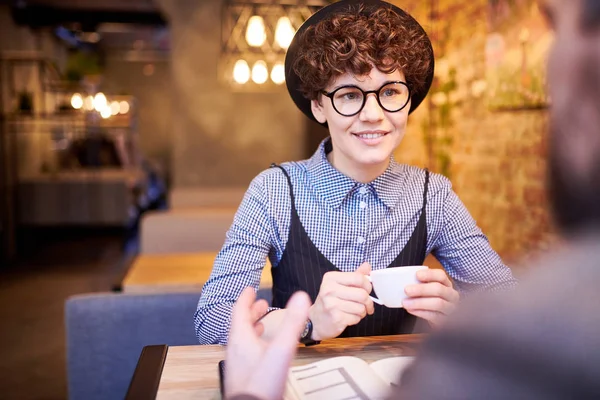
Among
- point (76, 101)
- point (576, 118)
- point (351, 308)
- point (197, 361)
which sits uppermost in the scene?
point (76, 101)

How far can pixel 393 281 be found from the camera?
1085 millimetres

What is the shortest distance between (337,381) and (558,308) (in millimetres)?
623

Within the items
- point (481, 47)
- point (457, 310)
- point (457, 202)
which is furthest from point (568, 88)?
point (481, 47)

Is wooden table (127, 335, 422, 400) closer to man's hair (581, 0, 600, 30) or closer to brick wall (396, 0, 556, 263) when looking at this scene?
man's hair (581, 0, 600, 30)

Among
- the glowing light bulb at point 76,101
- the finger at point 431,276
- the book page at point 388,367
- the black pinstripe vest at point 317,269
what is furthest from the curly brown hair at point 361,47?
the glowing light bulb at point 76,101

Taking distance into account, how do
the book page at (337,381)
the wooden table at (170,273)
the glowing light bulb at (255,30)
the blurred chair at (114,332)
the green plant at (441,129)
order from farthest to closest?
the glowing light bulb at (255,30)
the green plant at (441,129)
the wooden table at (170,273)
the blurred chair at (114,332)
the book page at (337,381)

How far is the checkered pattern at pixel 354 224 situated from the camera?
1519 mm

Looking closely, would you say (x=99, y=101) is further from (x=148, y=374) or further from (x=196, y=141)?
(x=148, y=374)

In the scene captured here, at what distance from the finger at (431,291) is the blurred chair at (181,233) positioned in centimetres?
275

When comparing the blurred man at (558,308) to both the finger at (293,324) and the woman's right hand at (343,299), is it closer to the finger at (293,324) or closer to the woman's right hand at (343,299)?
the finger at (293,324)

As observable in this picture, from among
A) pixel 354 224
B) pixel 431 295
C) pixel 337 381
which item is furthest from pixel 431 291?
pixel 354 224

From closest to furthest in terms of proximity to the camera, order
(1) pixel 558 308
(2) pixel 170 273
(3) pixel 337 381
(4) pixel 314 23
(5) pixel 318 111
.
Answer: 1. (1) pixel 558 308
2. (3) pixel 337 381
3. (4) pixel 314 23
4. (5) pixel 318 111
5. (2) pixel 170 273

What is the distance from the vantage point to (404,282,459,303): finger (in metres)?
1.10

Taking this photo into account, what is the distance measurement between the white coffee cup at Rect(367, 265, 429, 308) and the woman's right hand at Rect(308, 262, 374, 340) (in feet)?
0.07
